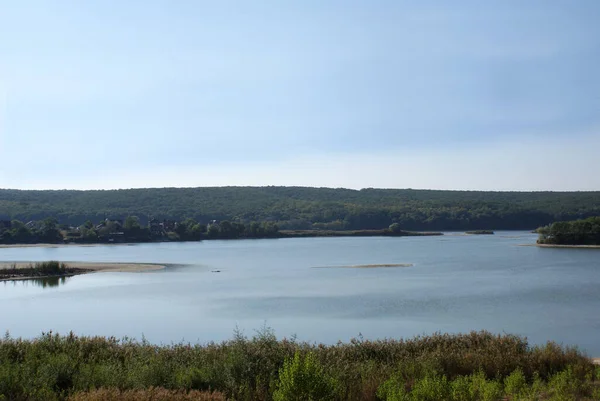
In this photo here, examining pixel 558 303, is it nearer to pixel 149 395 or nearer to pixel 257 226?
pixel 149 395

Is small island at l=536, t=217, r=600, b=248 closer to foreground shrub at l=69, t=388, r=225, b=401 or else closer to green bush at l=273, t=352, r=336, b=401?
green bush at l=273, t=352, r=336, b=401

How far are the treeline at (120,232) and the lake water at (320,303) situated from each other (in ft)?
191

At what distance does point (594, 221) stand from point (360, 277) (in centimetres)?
5340

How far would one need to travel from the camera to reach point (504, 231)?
145250 mm

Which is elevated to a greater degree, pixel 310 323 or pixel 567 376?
pixel 567 376

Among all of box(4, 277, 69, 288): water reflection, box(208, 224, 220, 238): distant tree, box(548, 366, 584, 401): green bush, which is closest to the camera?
box(548, 366, 584, 401): green bush

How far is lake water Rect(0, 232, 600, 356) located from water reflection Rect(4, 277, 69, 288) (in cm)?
22

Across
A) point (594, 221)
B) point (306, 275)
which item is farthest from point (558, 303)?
point (594, 221)

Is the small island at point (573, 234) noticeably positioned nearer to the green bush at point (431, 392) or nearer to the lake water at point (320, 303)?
the lake water at point (320, 303)

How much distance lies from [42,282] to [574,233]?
67.0 m

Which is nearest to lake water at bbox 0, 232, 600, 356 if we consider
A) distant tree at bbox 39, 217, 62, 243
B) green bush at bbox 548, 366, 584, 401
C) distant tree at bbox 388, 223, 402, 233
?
green bush at bbox 548, 366, 584, 401

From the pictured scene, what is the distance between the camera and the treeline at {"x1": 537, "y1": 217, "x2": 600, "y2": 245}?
275ft

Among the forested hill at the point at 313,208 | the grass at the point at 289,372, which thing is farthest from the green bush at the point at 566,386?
the forested hill at the point at 313,208

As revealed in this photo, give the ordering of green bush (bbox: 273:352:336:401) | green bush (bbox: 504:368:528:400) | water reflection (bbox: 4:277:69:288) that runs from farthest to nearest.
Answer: water reflection (bbox: 4:277:69:288), green bush (bbox: 504:368:528:400), green bush (bbox: 273:352:336:401)
